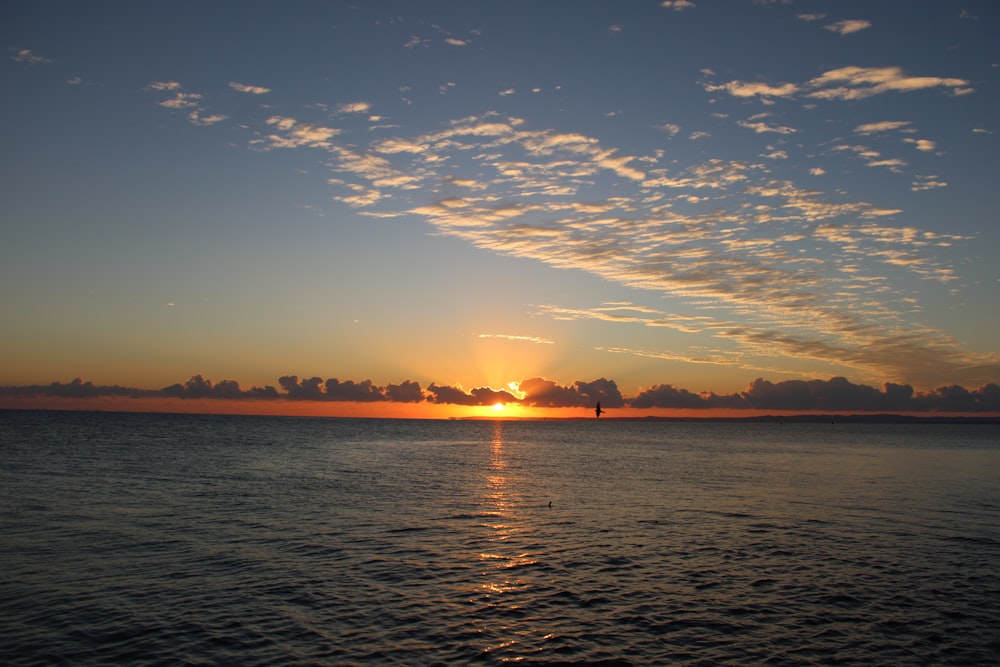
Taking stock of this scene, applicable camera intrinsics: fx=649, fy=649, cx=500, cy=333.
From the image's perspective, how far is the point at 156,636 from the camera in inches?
863

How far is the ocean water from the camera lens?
21469 millimetres

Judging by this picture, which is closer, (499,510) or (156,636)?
(156,636)

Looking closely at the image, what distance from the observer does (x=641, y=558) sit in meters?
33.6

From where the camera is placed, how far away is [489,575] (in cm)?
3020

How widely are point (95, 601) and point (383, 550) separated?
1366 centimetres

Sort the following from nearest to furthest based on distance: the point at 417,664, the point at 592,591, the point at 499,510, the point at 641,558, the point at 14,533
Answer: the point at 417,664 → the point at 592,591 → the point at 641,558 → the point at 14,533 → the point at 499,510

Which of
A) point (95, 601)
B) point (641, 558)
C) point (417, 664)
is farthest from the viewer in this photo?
point (641, 558)

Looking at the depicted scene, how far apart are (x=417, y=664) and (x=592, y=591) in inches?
399

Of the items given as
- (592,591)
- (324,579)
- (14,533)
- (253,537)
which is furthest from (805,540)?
(14,533)

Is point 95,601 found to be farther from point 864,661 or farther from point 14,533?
point 864,661

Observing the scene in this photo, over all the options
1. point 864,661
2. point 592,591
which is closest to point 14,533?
point 592,591

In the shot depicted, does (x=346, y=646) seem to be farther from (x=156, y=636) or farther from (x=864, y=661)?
(x=864, y=661)

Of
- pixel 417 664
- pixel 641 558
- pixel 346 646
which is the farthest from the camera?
pixel 641 558

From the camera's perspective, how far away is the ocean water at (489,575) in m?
21.5
